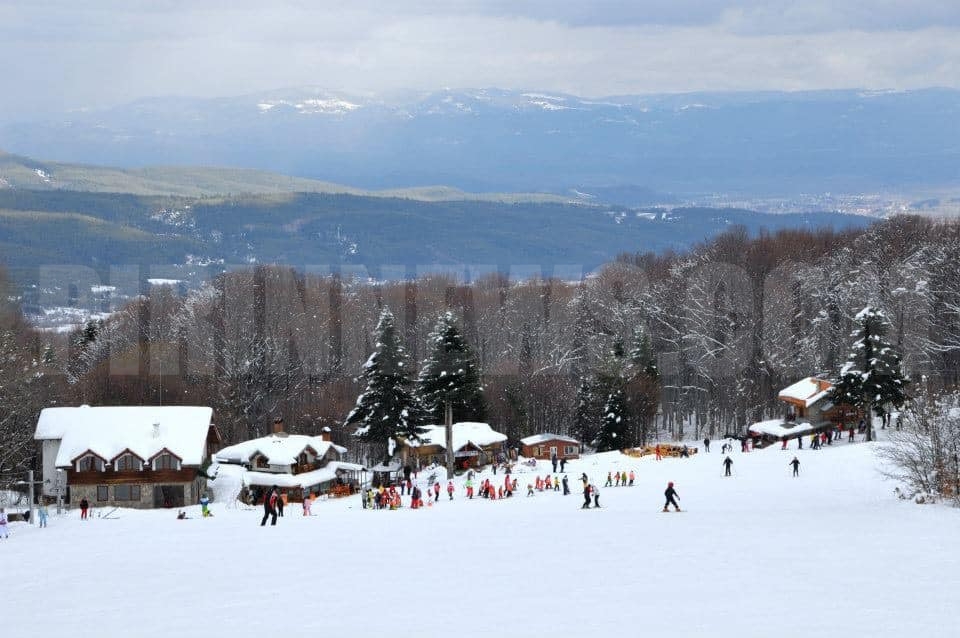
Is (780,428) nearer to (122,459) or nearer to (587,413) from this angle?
(587,413)

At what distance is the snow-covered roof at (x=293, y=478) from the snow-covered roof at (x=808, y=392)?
79.4 feet

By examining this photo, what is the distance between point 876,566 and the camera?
25.5 m

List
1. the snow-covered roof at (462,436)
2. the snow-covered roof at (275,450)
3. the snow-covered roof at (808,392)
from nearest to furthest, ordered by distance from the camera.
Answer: the snow-covered roof at (275,450), the snow-covered roof at (462,436), the snow-covered roof at (808,392)

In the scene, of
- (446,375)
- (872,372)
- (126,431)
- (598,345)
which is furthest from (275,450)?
(598,345)

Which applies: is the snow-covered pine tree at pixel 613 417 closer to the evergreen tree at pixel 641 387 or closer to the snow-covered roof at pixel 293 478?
the evergreen tree at pixel 641 387

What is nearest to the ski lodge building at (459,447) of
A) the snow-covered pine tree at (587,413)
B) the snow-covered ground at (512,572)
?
the snow-covered pine tree at (587,413)

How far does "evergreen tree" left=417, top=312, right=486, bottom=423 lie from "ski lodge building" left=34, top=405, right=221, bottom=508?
15.5m

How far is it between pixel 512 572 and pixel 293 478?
35.4m

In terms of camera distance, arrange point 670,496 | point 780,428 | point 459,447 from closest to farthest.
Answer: point 670,496 < point 459,447 < point 780,428

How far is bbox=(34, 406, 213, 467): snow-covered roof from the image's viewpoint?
178ft

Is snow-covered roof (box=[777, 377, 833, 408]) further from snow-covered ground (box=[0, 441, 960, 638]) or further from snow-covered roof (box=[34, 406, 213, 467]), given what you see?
snow-covered roof (box=[34, 406, 213, 467])

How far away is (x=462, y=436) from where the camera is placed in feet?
221

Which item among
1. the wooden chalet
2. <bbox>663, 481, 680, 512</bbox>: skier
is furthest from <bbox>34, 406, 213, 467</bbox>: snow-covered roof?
<bbox>663, 481, 680, 512</bbox>: skier

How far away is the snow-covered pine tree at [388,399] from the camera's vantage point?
64500mm
